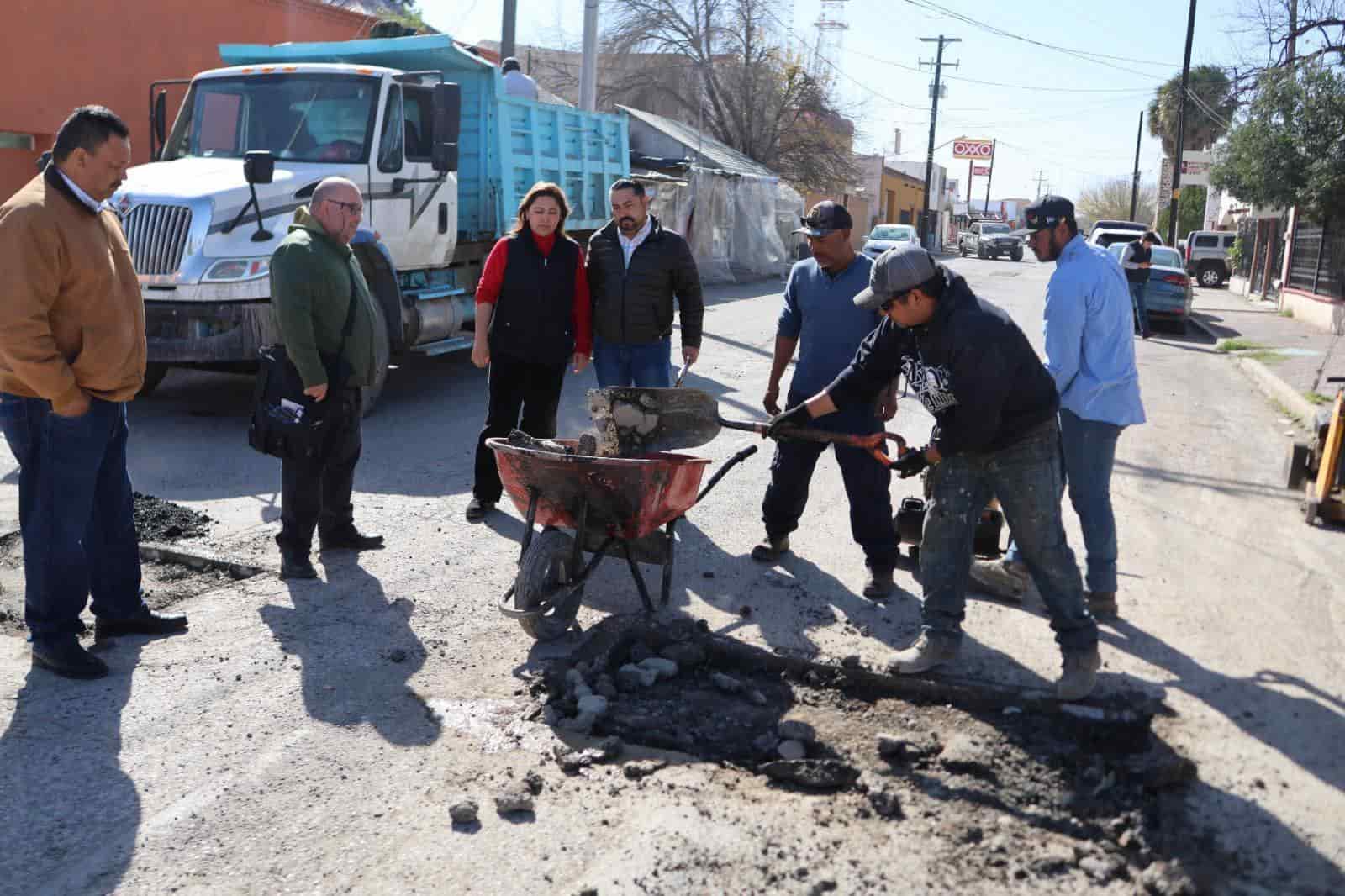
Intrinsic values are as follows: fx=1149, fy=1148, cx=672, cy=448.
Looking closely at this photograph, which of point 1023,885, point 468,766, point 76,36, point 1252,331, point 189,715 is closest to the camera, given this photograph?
point 1023,885

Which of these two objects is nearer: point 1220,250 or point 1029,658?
point 1029,658

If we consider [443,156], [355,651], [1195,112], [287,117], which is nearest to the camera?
[355,651]

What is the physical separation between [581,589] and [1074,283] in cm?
257

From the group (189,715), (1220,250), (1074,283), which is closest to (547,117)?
(1074,283)

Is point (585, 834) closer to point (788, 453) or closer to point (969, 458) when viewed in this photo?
point (969, 458)

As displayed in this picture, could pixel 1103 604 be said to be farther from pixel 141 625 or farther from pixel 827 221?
pixel 141 625

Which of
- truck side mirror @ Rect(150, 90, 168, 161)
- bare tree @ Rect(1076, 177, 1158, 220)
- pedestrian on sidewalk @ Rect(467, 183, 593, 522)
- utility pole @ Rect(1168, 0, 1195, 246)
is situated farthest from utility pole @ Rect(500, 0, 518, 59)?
bare tree @ Rect(1076, 177, 1158, 220)

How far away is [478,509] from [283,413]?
4.95 ft

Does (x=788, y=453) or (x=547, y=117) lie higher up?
(x=547, y=117)

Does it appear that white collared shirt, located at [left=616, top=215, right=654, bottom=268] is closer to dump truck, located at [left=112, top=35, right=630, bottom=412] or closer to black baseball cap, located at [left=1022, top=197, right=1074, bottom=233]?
black baseball cap, located at [left=1022, top=197, right=1074, bottom=233]

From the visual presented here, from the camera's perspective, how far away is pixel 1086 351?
5.22m

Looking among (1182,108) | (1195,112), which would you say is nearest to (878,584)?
(1182,108)

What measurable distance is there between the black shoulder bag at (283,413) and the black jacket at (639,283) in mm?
1524

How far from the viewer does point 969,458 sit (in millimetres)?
4555
